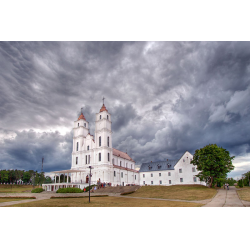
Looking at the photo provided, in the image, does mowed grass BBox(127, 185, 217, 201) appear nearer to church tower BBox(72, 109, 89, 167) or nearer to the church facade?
the church facade

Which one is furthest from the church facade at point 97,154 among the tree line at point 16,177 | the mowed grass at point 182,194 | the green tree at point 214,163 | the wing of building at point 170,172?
the tree line at point 16,177

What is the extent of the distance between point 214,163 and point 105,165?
2842 cm

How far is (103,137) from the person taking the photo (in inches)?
2071

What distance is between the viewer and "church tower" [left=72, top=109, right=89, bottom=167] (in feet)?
185

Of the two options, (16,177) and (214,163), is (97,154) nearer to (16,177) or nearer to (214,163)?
(214,163)

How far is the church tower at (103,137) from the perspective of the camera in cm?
5141

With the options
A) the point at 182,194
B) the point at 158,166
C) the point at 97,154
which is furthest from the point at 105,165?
the point at 182,194

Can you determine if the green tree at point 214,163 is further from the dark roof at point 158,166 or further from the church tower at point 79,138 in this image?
the church tower at point 79,138

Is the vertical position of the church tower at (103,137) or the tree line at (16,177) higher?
the church tower at (103,137)

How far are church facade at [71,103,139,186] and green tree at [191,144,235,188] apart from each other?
26037 millimetres

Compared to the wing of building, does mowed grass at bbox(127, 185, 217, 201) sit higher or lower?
lower

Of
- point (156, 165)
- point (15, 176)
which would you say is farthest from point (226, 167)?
point (15, 176)

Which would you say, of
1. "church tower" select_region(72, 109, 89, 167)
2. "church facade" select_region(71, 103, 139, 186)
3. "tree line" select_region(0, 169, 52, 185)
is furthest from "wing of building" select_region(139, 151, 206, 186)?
"tree line" select_region(0, 169, 52, 185)

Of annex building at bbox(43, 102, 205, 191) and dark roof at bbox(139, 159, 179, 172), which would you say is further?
dark roof at bbox(139, 159, 179, 172)
